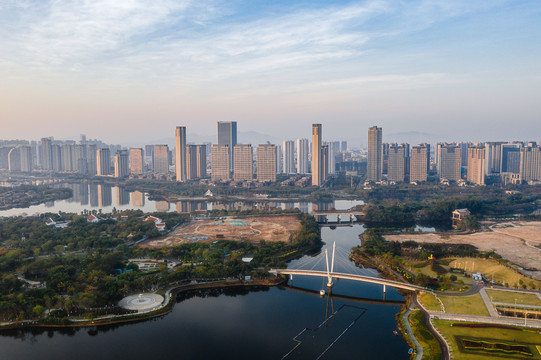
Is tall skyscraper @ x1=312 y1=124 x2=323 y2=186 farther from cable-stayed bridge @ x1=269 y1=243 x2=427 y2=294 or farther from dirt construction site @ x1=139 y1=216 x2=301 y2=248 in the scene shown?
cable-stayed bridge @ x1=269 y1=243 x2=427 y2=294

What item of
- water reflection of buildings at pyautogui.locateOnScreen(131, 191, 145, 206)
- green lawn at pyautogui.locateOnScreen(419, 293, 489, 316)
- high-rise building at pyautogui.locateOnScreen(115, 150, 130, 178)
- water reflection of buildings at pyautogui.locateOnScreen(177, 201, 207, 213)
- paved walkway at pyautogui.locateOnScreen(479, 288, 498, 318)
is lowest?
water reflection of buildings at pyautogui.locateOnScreen(177, 201, 207, 213)

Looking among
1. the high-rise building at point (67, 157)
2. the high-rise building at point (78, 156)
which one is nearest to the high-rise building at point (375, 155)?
the high-rise building at point (78, 156)

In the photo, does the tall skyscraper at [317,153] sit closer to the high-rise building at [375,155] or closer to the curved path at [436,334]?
the high-rise building at [375,155]

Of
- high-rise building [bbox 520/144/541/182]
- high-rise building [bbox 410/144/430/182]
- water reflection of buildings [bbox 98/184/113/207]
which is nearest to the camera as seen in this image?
water reflection of buildings [bbox 98/184/113/207]

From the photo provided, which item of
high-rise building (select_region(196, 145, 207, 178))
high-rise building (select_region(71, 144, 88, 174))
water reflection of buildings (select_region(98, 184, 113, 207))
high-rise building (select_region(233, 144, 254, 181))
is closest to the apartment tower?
high-rise building (select_region(196, 145, 207, 178))

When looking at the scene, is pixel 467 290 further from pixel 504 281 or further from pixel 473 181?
pixel 473 181

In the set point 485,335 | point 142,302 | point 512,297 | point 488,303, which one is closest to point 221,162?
point 142,302
